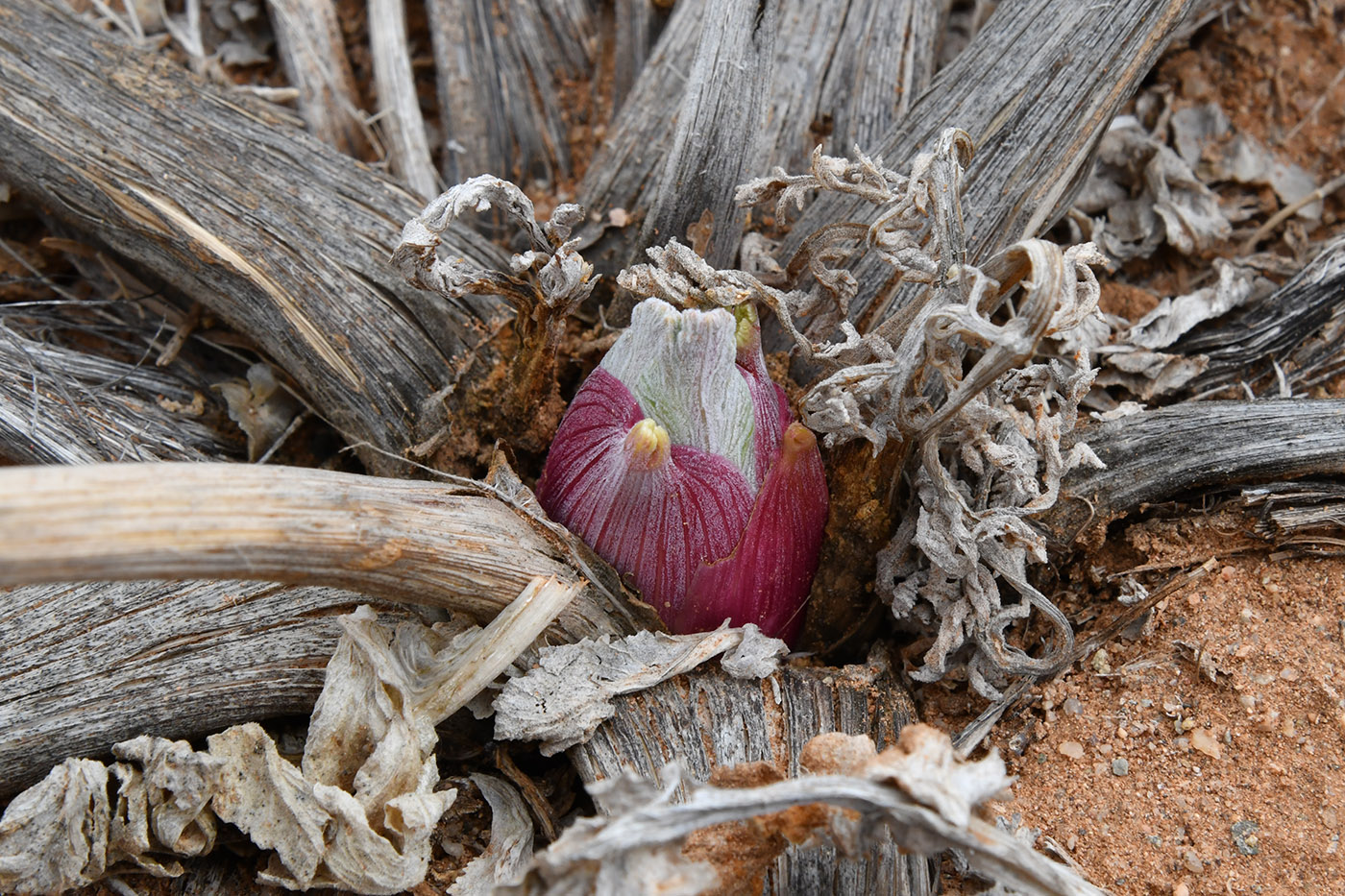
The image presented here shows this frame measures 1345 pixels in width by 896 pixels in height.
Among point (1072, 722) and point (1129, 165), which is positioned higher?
point (1129, 165)

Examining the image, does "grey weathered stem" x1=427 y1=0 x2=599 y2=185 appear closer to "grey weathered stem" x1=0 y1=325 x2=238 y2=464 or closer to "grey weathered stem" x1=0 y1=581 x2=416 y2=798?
"grey weathered stem" x1=0 y1=325 x2=238 y2=464

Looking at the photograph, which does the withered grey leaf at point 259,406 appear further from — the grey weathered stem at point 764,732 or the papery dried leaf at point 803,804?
the papery dried leaf at point 803,804

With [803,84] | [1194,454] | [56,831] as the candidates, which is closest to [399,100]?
[803,84]

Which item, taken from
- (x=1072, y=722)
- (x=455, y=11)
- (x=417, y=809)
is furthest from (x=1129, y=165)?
(x=417, y=809)

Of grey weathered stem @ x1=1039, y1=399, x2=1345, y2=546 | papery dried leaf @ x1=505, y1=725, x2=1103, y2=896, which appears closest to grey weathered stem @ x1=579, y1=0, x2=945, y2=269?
grey weathered stem @ x1=1039, y1=399, x2=1345, y2=546

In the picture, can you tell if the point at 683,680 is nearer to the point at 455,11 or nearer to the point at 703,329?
the point at 703,329
